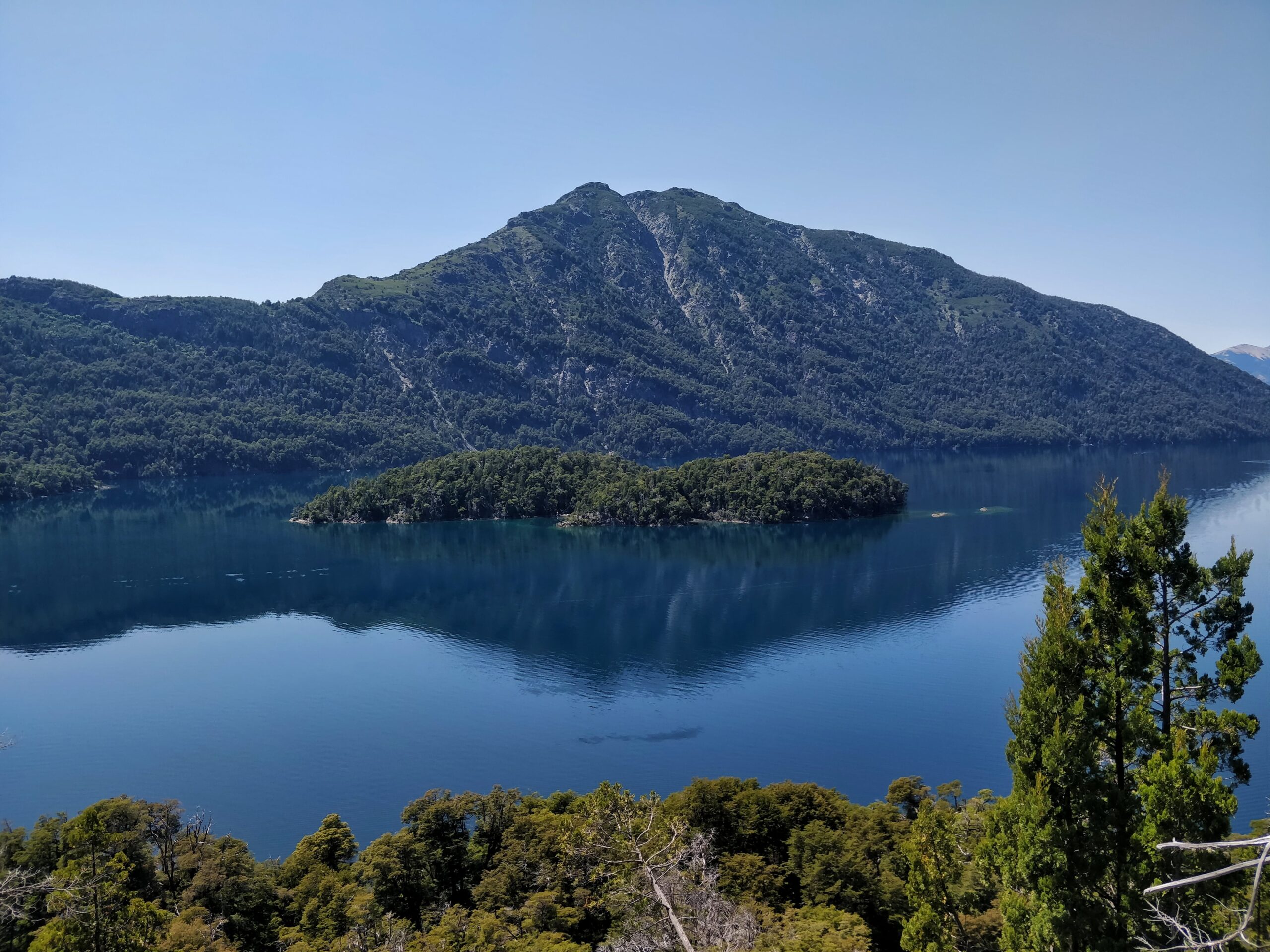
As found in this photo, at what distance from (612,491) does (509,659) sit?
69606 millimetres

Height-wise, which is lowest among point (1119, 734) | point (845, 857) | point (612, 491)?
point (845, 857)

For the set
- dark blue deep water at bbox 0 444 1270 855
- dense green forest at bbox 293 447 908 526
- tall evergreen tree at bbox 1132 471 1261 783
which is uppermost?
tall evergreen tree at bbox 1132 471 1261 783

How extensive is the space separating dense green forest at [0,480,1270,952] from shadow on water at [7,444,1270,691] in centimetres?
3164

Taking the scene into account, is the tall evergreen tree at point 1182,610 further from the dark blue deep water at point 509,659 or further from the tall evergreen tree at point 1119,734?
the dark blue deep water at point 509,659

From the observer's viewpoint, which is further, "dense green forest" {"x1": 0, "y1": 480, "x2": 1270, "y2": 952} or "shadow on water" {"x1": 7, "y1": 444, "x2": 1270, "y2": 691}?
"shadow on water" {"x1": 7, "y1": 444, "x2": 1270, "y2": 691}

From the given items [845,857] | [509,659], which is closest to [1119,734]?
[845,857]

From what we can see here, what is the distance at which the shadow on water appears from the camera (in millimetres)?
75312

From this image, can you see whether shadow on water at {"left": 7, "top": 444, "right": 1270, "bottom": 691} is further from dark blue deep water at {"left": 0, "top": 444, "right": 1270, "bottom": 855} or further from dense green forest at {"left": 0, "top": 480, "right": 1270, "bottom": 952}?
dense green forest at {"left": 0, "top": 480, "right": 1270, "bottom": 952}

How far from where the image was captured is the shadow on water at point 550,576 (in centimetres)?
7531

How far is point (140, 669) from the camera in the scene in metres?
67.6

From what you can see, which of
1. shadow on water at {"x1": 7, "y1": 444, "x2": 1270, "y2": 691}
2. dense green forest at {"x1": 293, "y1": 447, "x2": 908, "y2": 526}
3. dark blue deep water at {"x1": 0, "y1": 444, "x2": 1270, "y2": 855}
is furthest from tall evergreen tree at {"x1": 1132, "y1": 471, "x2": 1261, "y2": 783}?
dense green forest at {"x1": 293, "y1": 447, "x2": 908, "y2": 526}

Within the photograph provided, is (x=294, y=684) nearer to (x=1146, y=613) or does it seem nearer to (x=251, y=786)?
(x=251, y=786)

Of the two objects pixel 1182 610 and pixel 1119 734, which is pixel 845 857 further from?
pixel 1182 610

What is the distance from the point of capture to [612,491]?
13788cm
